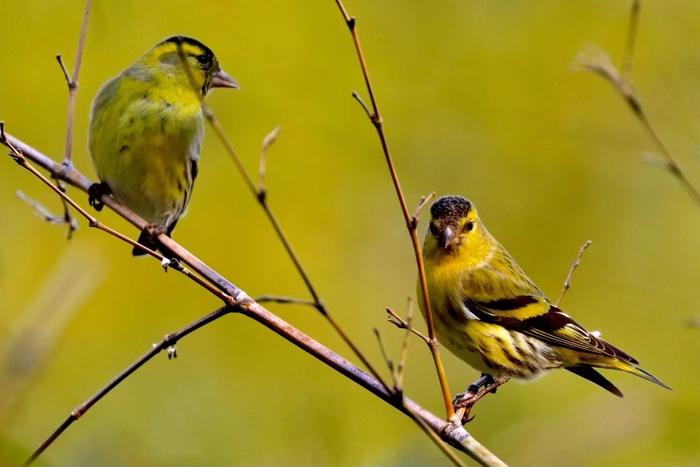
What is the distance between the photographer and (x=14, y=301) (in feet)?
18.4

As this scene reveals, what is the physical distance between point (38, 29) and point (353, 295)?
10.3 feet

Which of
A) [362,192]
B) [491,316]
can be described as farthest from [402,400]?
[362,192]

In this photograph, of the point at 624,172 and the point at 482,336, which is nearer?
the point at 482,336

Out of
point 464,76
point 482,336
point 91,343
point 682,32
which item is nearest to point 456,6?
point 464,76

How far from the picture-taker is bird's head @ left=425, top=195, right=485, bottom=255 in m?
4.00

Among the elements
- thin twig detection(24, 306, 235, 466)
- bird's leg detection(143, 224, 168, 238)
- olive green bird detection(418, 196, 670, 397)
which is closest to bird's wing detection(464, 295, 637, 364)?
olive green bird detection(418, 196, 670, 397)

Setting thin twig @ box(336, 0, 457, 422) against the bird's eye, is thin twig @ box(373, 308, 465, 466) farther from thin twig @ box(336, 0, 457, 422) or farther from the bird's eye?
the bird's eye

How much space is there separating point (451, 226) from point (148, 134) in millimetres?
1410

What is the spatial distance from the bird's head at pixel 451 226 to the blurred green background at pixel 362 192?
1428mm

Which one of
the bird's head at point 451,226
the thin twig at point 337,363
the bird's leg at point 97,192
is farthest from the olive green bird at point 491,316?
the bird's leg at point 97,192

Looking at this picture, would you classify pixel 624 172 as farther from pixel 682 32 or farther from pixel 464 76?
pixel 682 32

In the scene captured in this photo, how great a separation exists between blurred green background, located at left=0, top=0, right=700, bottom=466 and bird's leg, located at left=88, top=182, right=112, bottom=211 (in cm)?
137

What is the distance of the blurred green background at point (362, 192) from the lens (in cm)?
587

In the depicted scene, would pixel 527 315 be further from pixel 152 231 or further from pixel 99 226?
pixel 99 226
